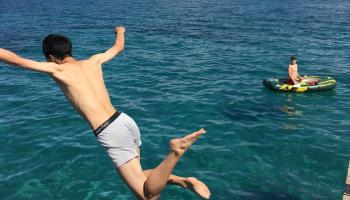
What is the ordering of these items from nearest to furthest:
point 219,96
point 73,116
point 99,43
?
point 73,116, point 219,96, point 99,43

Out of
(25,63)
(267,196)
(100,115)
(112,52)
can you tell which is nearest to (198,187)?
(100,115)

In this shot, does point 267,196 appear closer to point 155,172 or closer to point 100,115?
point 155,172

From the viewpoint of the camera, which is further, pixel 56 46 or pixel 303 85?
pixel 303 85

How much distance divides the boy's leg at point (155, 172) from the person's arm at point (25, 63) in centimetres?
215

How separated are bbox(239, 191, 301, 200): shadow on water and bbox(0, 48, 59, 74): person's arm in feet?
25.2

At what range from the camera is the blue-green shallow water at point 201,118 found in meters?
13.1

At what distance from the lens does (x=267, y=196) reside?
12227mm

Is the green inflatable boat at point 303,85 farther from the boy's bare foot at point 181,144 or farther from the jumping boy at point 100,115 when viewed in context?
the boy's bare foot at point 181,144

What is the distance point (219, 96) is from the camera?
68.5 feet

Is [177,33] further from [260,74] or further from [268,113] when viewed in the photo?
[268,113]

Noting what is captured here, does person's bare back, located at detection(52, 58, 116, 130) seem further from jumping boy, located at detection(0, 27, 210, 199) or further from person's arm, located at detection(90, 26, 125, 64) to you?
person's arm, located at detection(90, 26, 125, 64)

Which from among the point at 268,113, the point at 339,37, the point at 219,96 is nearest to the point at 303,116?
the point at 268,113

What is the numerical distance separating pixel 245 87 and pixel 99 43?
17.4 meters

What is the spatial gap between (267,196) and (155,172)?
6640 millimetres
